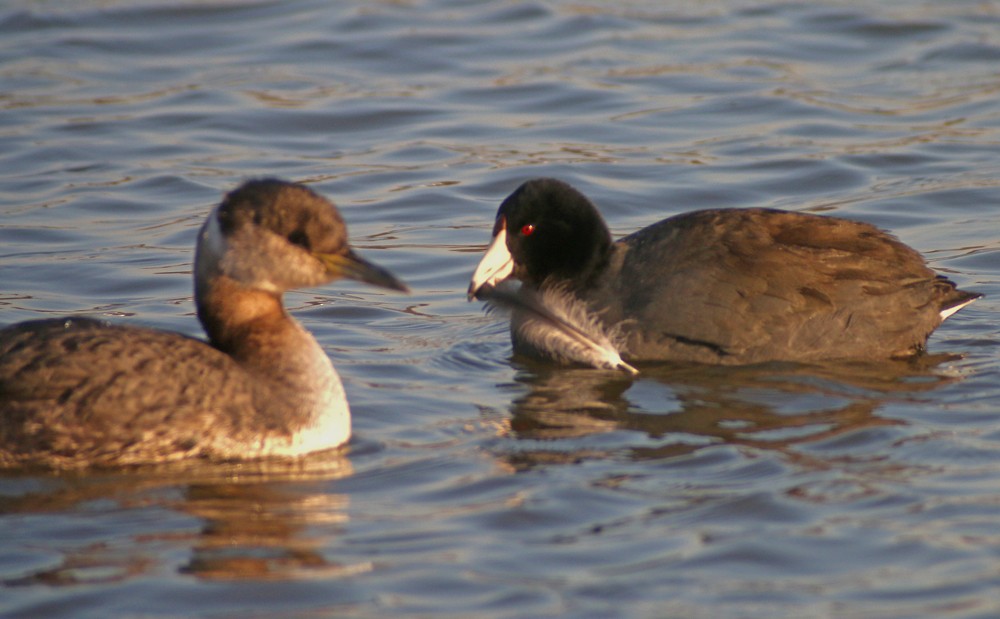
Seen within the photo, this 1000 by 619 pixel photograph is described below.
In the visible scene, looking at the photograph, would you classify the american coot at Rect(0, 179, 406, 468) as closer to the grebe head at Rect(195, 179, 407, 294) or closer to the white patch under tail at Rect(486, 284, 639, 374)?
the grebe head at Rect(195, 179, 407, 294)

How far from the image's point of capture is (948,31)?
15984mm

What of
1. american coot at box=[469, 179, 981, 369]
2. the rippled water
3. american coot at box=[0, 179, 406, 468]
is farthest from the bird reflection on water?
american coot at box=[0, 179, 406, 468]

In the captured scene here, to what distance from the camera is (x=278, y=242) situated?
6.77 m

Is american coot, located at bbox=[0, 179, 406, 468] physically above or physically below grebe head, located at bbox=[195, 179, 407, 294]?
below

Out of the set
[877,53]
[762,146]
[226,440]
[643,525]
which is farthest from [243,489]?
[877,53]

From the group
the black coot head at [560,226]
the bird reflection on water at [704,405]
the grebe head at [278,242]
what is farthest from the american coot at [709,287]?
the grebe head at [278,242]

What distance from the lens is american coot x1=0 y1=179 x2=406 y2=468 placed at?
650 cm

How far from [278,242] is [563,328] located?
227cm

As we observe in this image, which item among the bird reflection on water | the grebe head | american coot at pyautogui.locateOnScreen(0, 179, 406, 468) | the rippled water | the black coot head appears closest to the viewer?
the rippled water

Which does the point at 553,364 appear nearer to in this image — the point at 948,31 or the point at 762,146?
the point at 762,146

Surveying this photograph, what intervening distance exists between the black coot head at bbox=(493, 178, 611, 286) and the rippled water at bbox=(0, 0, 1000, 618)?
65 centimetres

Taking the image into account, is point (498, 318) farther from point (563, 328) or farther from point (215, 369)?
Result: point (215, 369)

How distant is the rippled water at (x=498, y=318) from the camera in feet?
18.6

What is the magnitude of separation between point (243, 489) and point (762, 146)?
25.5 feet
